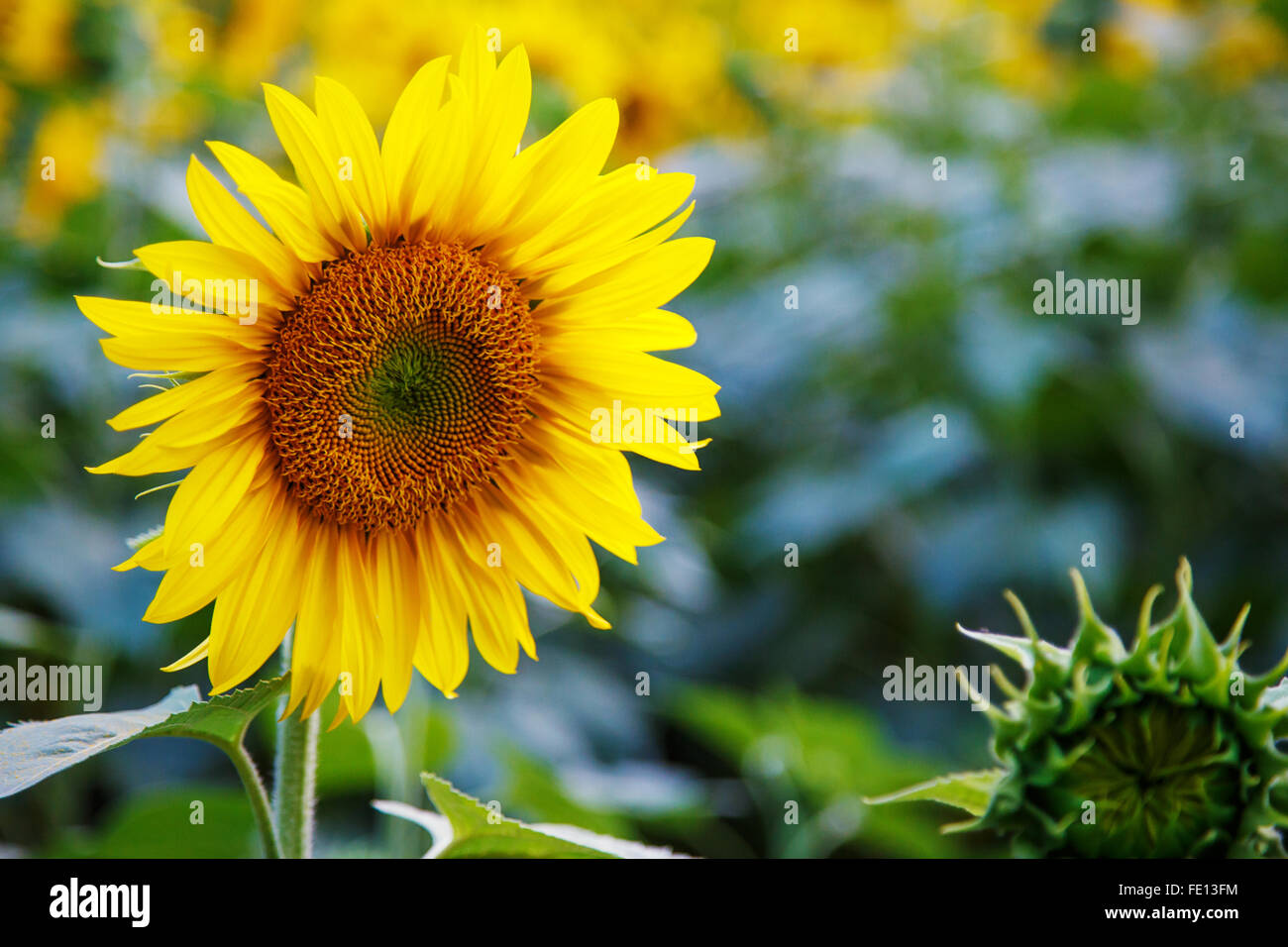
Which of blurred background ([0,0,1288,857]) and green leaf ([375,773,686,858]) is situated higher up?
blurred background ([0,0,1288,857])

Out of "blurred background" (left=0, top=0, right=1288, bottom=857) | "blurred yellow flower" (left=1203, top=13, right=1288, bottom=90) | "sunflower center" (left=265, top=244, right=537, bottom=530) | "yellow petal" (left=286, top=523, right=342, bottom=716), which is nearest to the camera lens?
"yellow petal" (left=286, top=523, right=342, bottom=716)

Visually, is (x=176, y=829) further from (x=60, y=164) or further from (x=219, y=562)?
(x=60, y=164)

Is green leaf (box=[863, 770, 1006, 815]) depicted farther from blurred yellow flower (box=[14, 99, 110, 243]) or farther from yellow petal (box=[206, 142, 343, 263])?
blurred yellow flower (box=[14, 99, 110, 243])

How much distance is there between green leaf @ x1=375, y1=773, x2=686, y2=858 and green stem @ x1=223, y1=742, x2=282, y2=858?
2.8 inches

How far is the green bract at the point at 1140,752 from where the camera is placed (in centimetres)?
72

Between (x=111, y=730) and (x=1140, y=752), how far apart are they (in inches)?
24.9

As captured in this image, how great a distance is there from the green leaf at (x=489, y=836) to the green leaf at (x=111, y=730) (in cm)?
10

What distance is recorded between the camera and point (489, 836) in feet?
2.67

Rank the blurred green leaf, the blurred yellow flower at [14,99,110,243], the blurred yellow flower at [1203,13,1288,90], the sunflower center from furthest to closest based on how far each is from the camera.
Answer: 1. the blurred yellow flower at [1203,13,1288,90]
2. the blurred yellow flower at [14,99,110,243]
3. the blurred green leaf
4. the sunflower center

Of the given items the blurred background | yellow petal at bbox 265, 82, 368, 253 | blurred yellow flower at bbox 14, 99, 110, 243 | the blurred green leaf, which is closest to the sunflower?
yellow petal at bbox 265, 82, 368, 253

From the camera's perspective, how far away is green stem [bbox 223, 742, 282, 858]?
0.76m

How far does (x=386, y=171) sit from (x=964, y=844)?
6.10 ft

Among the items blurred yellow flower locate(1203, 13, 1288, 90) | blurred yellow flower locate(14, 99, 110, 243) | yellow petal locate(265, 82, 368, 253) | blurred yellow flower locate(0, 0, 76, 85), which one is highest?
blurred yellow flower locate(1203, 13, 1288, 90)
